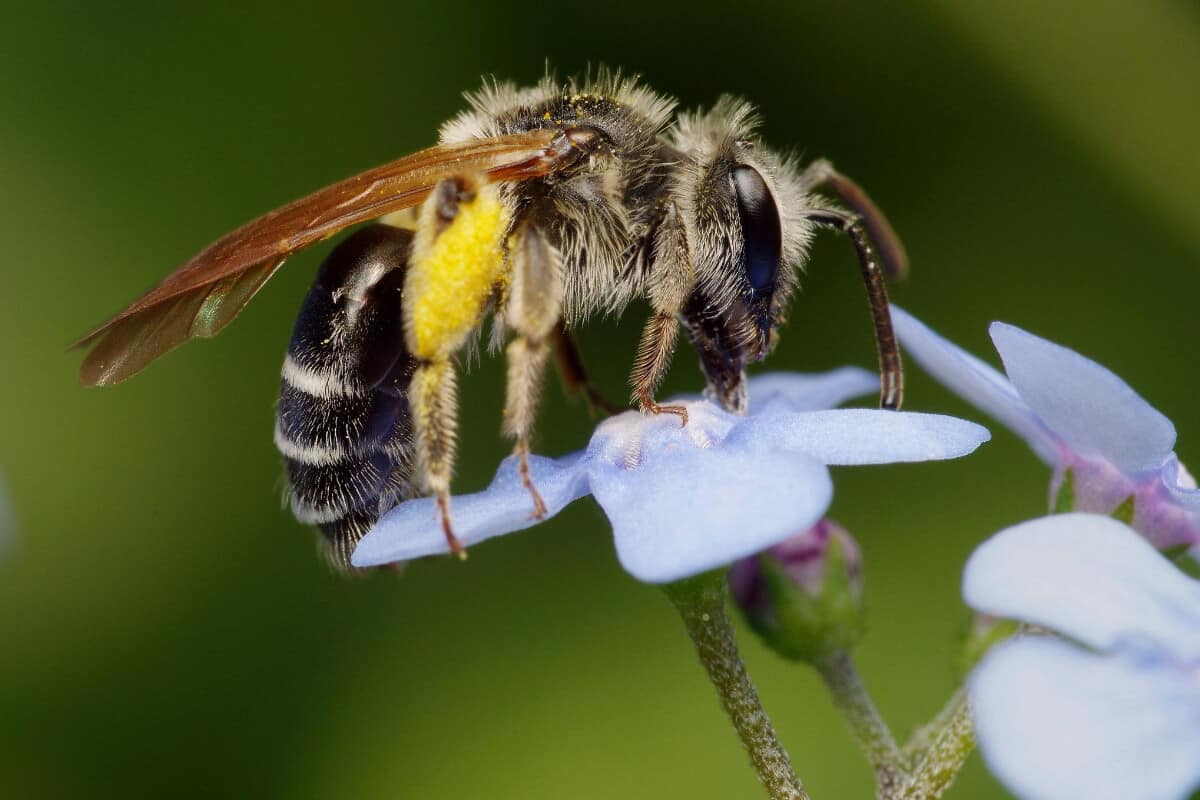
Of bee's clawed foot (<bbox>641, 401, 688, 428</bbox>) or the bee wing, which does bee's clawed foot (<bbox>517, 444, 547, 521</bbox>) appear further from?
the bee wing

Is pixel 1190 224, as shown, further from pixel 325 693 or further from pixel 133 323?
pixel 133 323

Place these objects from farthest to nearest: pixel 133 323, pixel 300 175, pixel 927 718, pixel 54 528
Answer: pixel 300 175 < pixel 54 528 < pixel 927 718 < pixel 133 323

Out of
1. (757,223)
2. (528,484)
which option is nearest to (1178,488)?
(757,223)

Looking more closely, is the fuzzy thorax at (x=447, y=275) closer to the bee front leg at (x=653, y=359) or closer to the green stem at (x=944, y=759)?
the bee front leg at (x=653, y=359)

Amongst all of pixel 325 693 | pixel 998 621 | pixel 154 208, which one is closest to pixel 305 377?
pixel 998 621

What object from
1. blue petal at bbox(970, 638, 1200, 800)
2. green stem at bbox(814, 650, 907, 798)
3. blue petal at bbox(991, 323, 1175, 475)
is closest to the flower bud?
green stem at bbox(814, 650, 907, 798)
